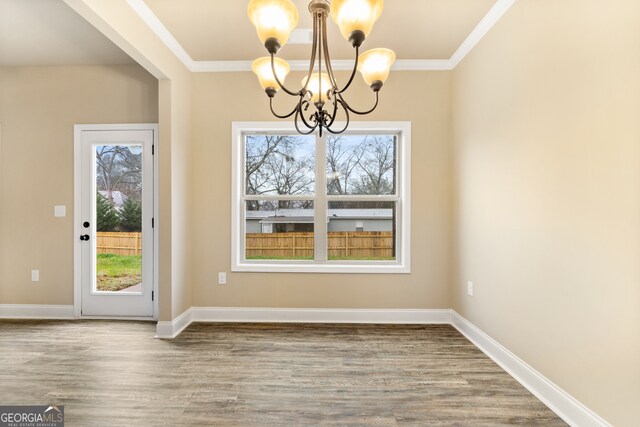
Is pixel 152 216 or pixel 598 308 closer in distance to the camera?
pixel 598 308

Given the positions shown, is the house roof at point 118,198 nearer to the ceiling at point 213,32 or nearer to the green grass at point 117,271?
the green grass at point 117,271

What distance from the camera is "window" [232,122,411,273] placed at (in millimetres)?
3449

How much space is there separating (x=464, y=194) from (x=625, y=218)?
1564 mm

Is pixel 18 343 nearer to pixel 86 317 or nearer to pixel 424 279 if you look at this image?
pixel 86 317

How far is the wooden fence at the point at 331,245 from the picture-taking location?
11.5 ft

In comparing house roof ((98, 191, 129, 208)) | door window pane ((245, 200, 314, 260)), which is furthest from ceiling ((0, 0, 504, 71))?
door window pane ((245, 200, 314, 260))

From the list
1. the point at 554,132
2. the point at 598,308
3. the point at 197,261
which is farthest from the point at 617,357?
the point at 197,261

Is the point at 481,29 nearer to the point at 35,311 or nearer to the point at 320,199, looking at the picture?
the point at 320,199

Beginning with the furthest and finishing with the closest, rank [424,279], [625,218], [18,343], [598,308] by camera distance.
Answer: [424,279]
[18,343]
[598,308]
[625,218]

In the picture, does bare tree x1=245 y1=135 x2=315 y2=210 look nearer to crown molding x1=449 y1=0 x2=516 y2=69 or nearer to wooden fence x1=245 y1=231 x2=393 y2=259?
wooden fence x1=245 y1=231 x2=393 y2=259

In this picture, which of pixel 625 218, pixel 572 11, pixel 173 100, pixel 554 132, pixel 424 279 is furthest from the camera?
pixel 424 279

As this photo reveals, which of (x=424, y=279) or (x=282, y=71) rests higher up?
(x=282, y=71)

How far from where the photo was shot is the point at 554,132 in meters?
1.87

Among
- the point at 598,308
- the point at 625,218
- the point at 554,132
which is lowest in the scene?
the point at 598,308
